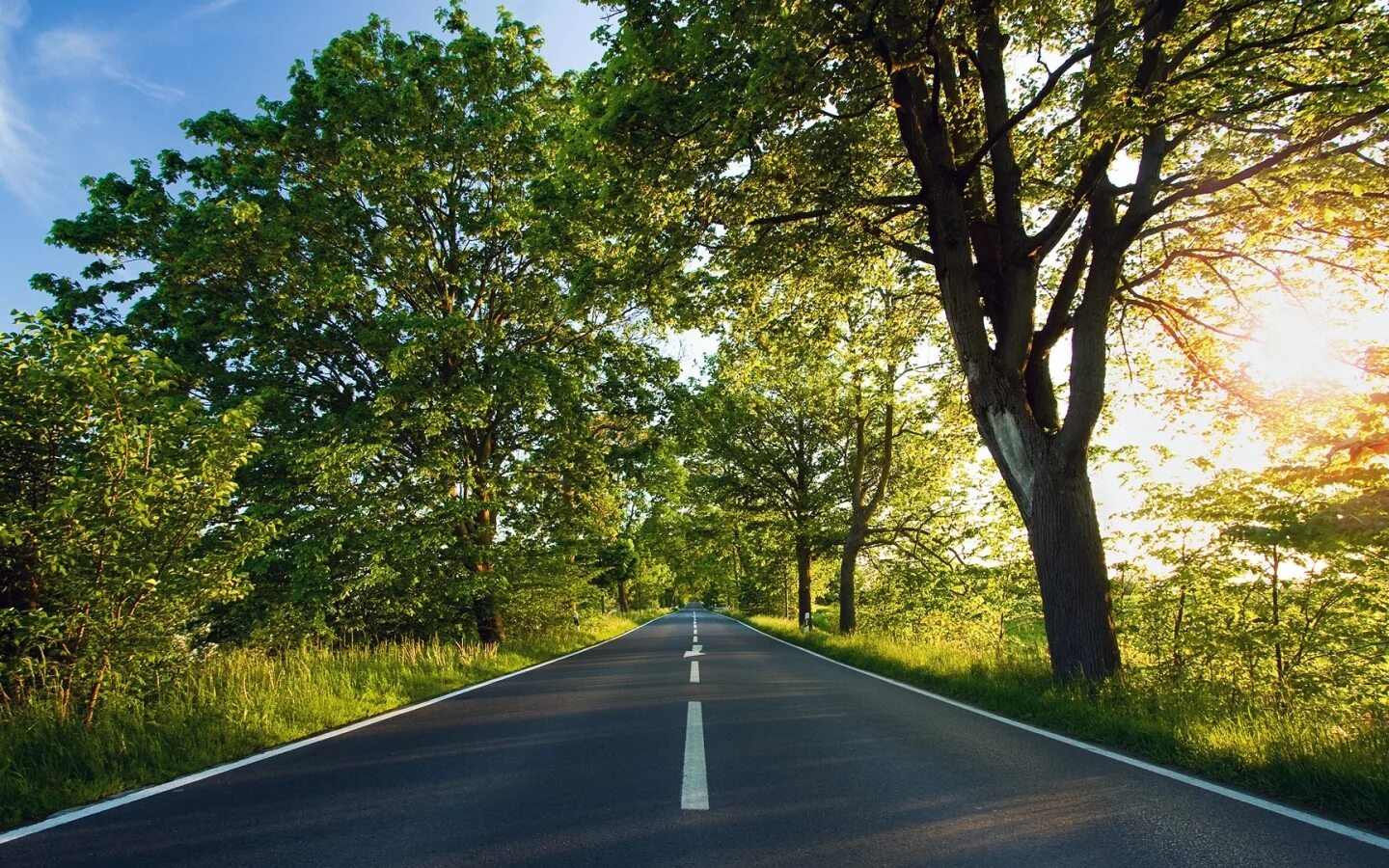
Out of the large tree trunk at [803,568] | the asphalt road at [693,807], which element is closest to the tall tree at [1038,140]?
the asphalt road at [693,807]

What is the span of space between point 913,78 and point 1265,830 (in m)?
7.74

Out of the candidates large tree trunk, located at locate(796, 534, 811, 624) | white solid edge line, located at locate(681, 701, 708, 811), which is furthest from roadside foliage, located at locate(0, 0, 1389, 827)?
large tree trunk, located at locate(796, 534, 811, 624)

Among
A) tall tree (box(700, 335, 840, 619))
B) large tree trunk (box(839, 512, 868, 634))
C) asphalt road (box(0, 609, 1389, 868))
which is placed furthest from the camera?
tall tree (box(700, 335, 840, 619))

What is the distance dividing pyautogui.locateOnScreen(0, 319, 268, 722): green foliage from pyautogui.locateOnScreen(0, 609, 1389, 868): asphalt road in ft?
7.21

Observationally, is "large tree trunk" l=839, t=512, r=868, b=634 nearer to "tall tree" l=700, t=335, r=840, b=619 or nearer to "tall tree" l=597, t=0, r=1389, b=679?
"tall tree" l=700, t=335, r=840, b=619

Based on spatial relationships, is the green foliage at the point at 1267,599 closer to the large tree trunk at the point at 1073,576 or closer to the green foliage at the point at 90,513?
the large tree trunk at the point at 1073,576

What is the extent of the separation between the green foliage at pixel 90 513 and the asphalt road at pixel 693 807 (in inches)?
86.5

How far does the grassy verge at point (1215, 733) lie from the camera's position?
12.7ft

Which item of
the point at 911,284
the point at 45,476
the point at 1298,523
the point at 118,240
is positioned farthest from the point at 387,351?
the point at 1298,523

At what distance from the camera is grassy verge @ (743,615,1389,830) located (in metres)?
3.87

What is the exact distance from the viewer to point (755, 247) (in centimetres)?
931

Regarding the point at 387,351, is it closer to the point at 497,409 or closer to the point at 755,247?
the point at 497,409

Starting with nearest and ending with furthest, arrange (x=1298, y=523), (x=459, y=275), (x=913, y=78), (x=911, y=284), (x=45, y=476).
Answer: (x=1298, y=523) < (x=45, y=476) < (x=913, y=78) < (x=911, y=284) < (x=459, y=275)

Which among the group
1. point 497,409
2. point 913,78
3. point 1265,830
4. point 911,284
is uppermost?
point 913,78
